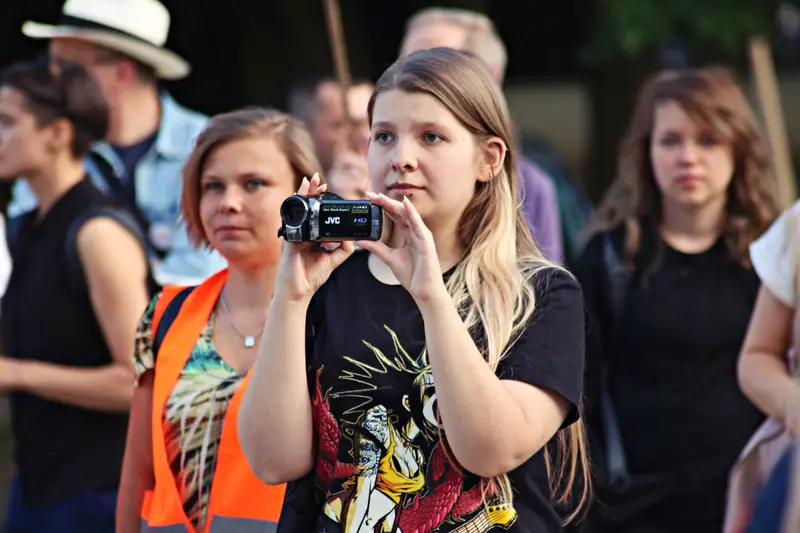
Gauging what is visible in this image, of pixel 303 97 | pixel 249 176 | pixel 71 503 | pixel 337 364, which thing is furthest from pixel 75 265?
pixel 303 97

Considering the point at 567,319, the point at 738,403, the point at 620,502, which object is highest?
the point at 567,319

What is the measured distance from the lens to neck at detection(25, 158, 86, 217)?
14.9 ft

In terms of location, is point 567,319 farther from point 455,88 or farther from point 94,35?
point 94,35

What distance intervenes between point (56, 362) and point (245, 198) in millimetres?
1189

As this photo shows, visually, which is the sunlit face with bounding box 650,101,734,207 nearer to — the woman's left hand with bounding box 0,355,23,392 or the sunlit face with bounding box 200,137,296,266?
the sunlit face with bounding box 200,137,296,266

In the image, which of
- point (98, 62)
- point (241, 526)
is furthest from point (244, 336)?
point (98, 62)

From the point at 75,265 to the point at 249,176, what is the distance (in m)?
1.00

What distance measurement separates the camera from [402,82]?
9.30ft

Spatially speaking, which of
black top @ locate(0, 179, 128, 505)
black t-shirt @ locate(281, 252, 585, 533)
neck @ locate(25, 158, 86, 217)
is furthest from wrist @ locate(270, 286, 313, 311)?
neck @ locate(25, 158, 86, 217)

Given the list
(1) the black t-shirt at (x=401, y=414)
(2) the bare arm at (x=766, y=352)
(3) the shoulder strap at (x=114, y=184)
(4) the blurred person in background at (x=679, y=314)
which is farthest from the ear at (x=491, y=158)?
(3) the shoulder strap at (x=114, y=184)

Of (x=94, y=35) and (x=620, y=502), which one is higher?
(x=94, y=35)

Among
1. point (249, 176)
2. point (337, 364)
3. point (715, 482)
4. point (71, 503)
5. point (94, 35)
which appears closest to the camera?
point (337, 364)

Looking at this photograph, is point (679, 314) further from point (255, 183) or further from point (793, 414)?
point (255, 183)

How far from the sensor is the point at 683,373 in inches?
186
